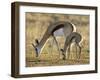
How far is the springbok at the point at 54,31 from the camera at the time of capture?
2.16 meters

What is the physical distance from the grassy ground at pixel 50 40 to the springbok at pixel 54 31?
0.10ft

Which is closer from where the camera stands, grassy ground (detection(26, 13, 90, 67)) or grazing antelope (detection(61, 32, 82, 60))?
grassy ground (detection(26, 13, 90, 67))

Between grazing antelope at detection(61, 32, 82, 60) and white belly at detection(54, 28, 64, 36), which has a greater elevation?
white belly at detection(54, 28, 64, 36)

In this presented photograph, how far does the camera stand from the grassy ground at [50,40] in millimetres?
→ 2127

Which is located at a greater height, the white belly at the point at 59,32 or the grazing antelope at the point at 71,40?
the white belly at the point at 59,32

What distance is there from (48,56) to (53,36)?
0.58 feet

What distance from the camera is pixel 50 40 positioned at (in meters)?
2.20

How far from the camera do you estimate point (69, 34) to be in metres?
2.29

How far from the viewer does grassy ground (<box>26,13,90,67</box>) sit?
2.13 m

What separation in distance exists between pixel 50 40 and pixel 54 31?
0.09 m

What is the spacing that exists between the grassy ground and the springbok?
0.10 ft

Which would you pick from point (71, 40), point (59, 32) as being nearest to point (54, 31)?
point (59, 32)

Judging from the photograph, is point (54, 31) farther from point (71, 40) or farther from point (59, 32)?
point (71, 40)

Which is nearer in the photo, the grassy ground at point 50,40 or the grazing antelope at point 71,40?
the grassy ground at point 50,40
